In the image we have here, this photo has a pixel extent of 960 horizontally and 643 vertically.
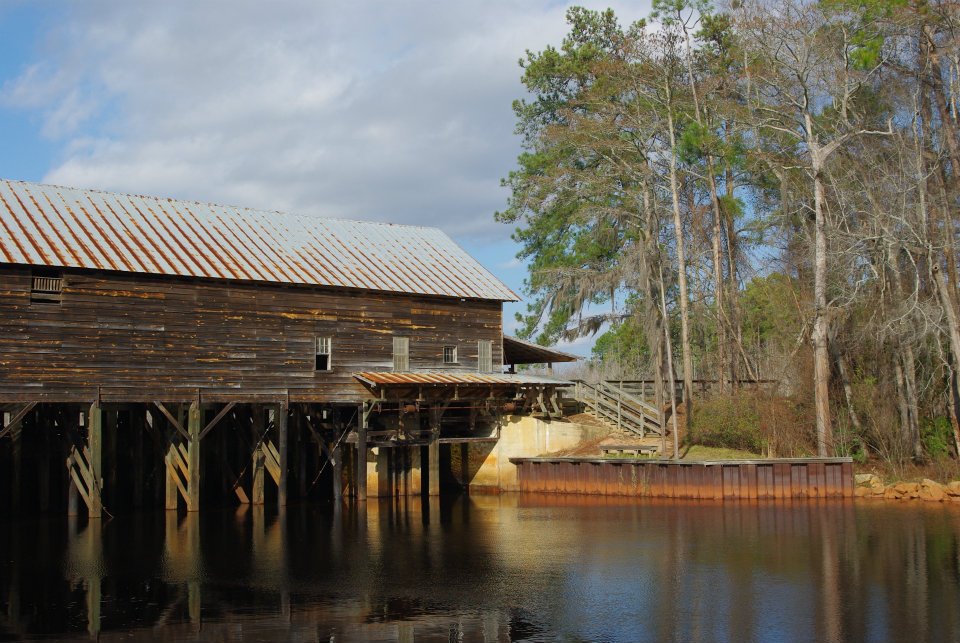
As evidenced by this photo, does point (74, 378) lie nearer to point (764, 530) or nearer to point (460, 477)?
point (460, 477)

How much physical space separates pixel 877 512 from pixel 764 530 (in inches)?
189

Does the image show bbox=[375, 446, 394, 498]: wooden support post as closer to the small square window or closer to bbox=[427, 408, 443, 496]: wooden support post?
bbox=[427, 408, 443, 496]: wooden support post

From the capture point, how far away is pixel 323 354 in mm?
33562

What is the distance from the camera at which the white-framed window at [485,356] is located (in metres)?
37.3

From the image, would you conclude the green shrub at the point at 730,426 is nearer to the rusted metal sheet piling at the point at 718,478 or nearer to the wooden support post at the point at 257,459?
the rusted metal sheet piling at the point at 718,478

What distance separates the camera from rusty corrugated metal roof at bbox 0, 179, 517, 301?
96.9 feet

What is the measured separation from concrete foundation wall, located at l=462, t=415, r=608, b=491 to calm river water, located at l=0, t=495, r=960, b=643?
7.44 m

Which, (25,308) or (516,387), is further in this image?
(516,387)

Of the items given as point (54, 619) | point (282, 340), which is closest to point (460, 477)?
point (282, 340)

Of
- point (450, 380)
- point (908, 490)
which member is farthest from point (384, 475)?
point (908, 490)

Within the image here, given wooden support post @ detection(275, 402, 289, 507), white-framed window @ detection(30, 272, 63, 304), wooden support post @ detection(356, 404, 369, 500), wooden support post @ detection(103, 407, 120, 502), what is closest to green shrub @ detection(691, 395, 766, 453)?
wooden support post @ detection(356, 404, 369, 500)

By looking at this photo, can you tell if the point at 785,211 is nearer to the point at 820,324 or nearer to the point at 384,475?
the point at 820,324

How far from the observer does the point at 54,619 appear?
16.1 metres

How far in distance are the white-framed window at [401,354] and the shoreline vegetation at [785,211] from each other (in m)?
8.92
